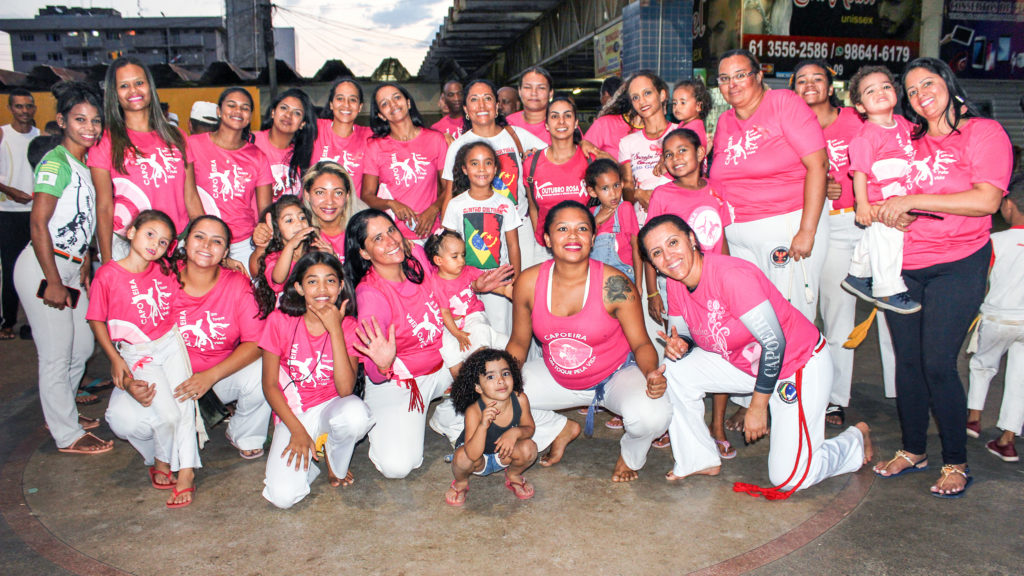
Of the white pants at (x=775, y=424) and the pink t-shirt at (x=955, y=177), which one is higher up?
the pink t-shirt at (x=955, y=177)

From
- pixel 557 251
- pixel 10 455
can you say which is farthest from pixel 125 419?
pixel 557 251

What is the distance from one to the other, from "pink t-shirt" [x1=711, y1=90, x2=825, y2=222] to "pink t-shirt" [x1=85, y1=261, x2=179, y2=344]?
11.0ft

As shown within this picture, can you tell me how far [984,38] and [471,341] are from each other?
650 inches

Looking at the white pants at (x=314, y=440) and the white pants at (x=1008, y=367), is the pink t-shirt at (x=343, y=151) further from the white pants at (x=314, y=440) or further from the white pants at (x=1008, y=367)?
the white pants at (x=1008, y=367)

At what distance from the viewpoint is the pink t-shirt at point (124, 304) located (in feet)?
12.9

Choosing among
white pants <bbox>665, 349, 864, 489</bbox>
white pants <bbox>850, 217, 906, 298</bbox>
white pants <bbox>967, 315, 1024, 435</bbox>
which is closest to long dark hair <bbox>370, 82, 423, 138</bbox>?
white pants <bbox>665, 349, 864, 489</bbox>

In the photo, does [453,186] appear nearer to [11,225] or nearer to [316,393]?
[316,393]

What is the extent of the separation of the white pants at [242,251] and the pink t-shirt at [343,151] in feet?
2.61

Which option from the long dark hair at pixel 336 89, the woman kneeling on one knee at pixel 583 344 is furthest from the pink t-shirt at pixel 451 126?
the woman kneeling on one knee at pixel 583 344

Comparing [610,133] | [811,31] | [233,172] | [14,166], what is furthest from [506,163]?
[811,31]

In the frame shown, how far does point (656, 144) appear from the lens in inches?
194

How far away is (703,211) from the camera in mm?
4199

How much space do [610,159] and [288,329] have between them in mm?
2405

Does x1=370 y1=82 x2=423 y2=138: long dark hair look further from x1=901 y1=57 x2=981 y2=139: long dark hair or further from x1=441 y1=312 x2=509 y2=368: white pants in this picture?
x1=901 y1=57 x2=981 y2=139: long dark hair
